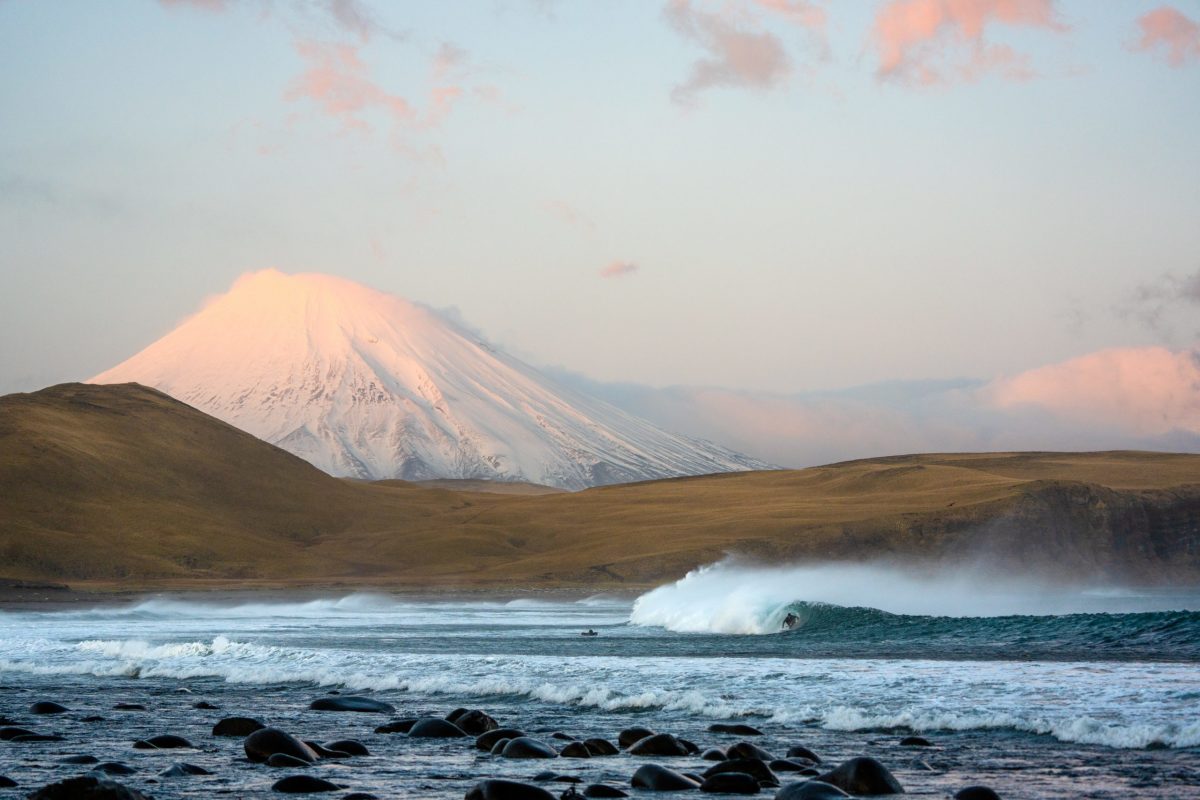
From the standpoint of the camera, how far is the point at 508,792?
498 inches

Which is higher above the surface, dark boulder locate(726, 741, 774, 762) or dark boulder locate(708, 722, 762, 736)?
dark boulder locate(726, 741, 774, 762)

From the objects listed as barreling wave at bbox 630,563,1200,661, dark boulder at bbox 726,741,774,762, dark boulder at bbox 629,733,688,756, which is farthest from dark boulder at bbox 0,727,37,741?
barreling wave at bbox 630,563,1200,661

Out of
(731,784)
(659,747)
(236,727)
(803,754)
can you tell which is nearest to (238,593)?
(236,727)

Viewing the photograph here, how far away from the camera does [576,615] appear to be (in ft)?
183

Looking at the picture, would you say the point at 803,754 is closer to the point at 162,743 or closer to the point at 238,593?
the point at 162,743

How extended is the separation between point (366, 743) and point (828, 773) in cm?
651

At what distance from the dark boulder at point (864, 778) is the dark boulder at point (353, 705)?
31.9 ft

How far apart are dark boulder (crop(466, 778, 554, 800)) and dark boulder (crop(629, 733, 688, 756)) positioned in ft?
12.2

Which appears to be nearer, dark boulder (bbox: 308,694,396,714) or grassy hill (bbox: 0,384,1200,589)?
dark boulder (bbox: 308,694,396,714)

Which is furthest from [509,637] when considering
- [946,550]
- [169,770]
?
[946,550]

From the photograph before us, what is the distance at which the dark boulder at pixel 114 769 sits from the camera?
15031mm

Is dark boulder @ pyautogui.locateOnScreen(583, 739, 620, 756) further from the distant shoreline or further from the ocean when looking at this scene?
the distant shoreline

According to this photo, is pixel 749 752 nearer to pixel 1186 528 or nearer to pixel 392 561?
pixel 1186 528

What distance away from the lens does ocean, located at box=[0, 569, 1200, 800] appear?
1495 cm
